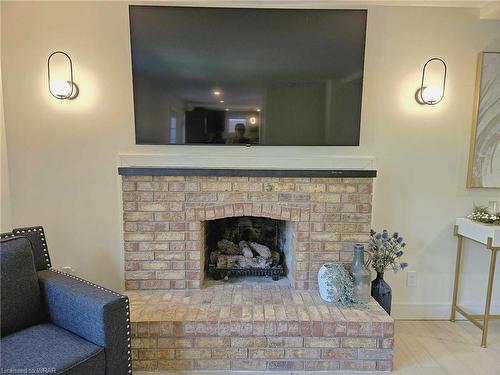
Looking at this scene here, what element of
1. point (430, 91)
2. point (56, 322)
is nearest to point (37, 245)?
point (56, 322)

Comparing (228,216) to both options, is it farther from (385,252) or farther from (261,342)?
(385,252)

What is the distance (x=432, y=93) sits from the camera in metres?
2.23

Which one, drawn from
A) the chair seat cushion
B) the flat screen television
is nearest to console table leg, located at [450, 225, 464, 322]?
the flat screen television

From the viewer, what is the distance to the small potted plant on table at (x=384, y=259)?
7.01 ft

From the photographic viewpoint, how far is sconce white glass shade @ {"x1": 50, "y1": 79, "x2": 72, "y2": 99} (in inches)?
84.7

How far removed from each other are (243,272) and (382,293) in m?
1.02

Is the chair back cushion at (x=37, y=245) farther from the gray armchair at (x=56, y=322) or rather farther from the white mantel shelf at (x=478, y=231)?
the white mantel shelf at (x=478, y=231)

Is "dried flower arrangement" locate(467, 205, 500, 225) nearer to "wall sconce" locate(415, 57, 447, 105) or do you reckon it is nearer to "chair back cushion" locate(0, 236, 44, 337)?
"wall sconce" locate(415, 57, 447, 105)

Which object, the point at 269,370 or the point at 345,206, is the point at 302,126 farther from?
the point at 269,370

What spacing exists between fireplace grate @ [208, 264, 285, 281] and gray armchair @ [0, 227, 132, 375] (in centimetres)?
98

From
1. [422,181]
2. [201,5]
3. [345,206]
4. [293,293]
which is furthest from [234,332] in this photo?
[201,5]

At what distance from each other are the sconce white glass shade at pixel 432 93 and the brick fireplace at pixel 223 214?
75 cm

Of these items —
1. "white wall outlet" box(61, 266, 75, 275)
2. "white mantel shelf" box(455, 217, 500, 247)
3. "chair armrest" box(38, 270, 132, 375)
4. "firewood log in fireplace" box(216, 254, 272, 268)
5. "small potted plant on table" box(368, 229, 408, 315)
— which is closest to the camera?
"chair armrest" box(38, 270, 132, 375)

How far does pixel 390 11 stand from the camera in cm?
222
